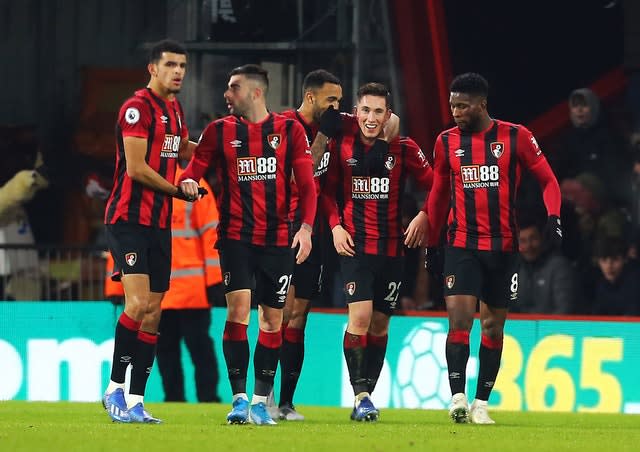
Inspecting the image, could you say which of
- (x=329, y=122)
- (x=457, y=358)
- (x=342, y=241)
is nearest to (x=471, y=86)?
(x=329, y=122)

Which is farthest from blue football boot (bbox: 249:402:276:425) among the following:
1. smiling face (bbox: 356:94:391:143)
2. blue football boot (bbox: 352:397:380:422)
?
smiling face (bbox: 356:94:391:143)

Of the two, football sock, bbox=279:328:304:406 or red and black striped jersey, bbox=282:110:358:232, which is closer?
red and black striped jersey, bbox=282:110:358:232

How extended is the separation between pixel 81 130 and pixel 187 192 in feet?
23.0

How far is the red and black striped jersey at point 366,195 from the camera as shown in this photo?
1107cm

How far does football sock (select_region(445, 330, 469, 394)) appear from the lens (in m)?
10.4

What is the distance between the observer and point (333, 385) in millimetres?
14203

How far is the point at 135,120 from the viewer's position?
9953 mm

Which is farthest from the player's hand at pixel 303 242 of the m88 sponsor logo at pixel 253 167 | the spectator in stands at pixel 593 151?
the spectator in stands at pixel 593 151

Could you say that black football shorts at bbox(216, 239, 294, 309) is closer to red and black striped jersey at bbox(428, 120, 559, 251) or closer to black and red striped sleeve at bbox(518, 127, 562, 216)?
red and black striped jersey at bbox(428, 120, 559, 251)

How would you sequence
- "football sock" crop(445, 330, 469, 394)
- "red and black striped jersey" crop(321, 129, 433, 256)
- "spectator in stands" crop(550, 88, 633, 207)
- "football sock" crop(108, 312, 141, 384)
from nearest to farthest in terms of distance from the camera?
"football sock" crop(108, 312, 141, 384) < "football sock" crop(445, 330, 469, 394) < "red and black striped jersey" crop(321, 129, 433, 256) < "spectator in stands" crop(550, 88, 633, 207)

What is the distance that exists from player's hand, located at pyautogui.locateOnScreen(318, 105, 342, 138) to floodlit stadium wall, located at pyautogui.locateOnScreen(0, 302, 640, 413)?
10.6ft

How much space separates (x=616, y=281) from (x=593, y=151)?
131 cm

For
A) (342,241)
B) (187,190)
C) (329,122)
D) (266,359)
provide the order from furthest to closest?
(329,122)
(342,241)
(266,359)
(187,190)

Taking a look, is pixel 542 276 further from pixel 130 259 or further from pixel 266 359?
pixel 130 259
